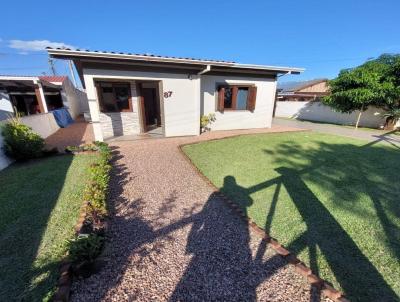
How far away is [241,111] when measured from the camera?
10.4 meters

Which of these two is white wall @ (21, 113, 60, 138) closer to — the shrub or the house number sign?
the house number sign

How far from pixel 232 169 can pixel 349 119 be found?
1350cm

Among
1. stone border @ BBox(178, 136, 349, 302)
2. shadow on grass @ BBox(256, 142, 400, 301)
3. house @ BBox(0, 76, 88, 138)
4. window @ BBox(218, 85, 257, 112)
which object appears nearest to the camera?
stone border @ BBox(178, 136, 349, 302)

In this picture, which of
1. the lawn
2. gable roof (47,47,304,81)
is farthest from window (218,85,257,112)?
the lawn

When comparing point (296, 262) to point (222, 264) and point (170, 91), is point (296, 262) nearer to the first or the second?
point (222, 264)

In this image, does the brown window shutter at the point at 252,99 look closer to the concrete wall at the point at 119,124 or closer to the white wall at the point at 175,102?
the white wall at the point at 175,102

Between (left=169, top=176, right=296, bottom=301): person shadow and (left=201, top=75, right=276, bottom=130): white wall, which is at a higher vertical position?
(left=201, top=75, right=276, bottom=130): white wall

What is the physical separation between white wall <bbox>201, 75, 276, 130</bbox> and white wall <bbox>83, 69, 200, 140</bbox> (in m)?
1.12

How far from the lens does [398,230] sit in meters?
2.79

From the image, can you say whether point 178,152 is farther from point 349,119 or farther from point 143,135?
point 349,119

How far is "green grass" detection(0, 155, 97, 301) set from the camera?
75.2 inches

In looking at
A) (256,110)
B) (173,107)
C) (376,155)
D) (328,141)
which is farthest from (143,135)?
(376,155)

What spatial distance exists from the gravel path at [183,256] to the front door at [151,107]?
7.22m

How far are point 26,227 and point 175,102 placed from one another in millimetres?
6442
